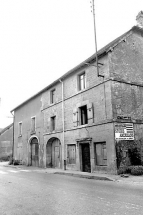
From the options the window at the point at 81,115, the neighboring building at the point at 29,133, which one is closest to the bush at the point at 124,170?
the window at the point at 81,115

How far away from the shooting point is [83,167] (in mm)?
16672

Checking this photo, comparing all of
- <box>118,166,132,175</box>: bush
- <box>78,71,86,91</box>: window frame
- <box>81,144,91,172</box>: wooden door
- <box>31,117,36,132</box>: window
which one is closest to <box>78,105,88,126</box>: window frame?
<box>78,71,86,91</box>: window frame

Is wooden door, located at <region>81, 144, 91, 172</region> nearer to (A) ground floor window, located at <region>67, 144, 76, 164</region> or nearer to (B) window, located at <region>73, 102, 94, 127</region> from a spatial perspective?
(A) ground floor window, located at <region>67, 144, 76, 164</region>

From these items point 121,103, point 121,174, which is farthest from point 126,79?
point 121,174

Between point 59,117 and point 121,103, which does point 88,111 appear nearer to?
point 121,103

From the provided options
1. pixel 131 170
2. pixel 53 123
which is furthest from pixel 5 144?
pixel 131 170

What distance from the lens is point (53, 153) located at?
2108 cm

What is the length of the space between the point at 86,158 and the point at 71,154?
5.95 ft

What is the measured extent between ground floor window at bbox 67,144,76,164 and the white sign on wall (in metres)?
4.99

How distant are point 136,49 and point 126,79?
3294mm

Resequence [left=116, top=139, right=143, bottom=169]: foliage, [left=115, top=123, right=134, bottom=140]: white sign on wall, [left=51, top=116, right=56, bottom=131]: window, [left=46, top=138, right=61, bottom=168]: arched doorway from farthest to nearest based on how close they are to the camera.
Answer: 1. [left=51, top=116, right=56, bottom=131]: window
2. [left=46, top=138, right=61, bottom=168]: arched doorway
3. [left=115, top=123, right=134, bottom=140]: white sign on wall
4. [left=116, top=139, right=143, bottom=169]: foliage

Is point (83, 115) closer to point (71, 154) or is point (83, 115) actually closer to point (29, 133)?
point (71, 154)

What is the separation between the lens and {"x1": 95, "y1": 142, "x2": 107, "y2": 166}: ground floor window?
48.1 ft

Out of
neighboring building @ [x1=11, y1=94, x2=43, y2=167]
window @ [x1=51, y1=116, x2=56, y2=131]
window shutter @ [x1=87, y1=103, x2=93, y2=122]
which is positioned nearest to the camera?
window shutter @ [x1=87, y1=103, x2=93, y2=122]
